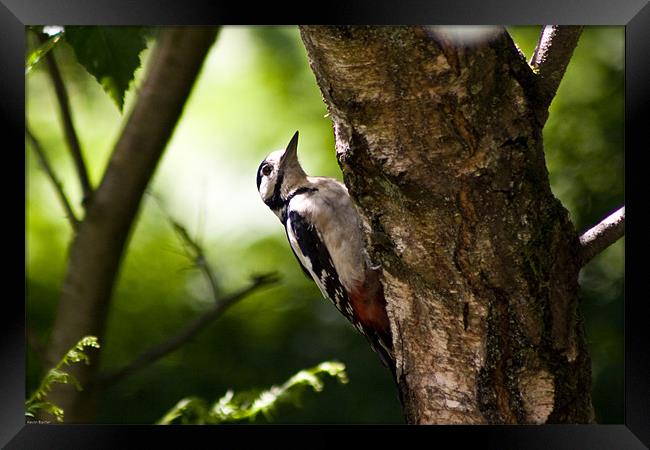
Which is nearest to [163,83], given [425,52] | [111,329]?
[111,329]

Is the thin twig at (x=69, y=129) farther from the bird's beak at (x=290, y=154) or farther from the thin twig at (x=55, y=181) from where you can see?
the bird's beak at (x=290, y=154)

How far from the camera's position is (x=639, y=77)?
1.68 metres

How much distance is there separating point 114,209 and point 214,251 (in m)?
0.58

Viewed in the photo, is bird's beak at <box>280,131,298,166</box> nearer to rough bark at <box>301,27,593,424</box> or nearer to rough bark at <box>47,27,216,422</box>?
rough bark at <box>47,27,216,422</box>

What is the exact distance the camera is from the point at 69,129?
3.04 m

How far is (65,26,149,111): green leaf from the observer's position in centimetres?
214

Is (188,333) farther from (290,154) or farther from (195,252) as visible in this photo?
(290,154)

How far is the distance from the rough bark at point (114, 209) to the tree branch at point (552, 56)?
1.60 metres

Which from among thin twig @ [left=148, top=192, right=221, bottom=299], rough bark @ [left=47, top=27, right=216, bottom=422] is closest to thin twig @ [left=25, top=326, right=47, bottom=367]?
rough bark @ [left=47, top=27, right=216, bottom=422]

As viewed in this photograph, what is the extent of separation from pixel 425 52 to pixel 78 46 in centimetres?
109

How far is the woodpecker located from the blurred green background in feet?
0.88
